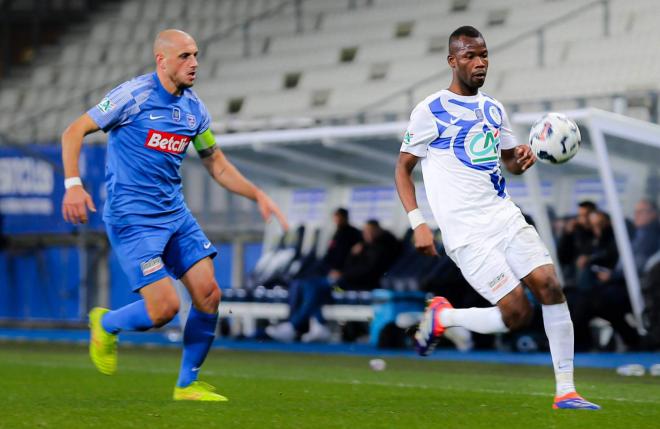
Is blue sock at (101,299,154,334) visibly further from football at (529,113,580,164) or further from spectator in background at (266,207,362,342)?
spectator in background at (266,207,362,342)

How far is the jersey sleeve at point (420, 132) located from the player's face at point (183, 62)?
128 cm

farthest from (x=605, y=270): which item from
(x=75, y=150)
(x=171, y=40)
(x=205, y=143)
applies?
(x=75, y=150)

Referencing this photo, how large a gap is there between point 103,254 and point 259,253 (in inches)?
130

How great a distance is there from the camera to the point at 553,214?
50.6 ft

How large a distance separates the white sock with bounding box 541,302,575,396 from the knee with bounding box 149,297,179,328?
6.82 feet

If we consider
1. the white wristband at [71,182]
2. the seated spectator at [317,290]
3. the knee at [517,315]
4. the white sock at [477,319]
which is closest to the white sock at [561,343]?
the knee at [517,315]

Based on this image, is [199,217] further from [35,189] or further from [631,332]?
[631,332]

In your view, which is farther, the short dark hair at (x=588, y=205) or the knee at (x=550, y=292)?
the short dark hair at (x=588, y=205)

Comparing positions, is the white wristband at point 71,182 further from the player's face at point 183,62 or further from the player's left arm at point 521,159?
the player's left arm at point 521,159

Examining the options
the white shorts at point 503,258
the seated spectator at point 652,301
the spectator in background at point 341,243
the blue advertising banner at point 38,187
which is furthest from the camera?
the blue advertising banner at point 38,187

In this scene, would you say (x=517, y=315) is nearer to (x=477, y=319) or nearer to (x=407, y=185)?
(x=477, y=319)

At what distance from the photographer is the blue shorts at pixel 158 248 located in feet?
25.0

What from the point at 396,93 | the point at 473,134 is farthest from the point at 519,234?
the point at 396,93

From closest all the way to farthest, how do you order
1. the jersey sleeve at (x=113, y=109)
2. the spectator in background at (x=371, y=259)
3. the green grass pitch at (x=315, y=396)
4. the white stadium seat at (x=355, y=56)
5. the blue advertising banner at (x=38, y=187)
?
the green grass pitch at (x=315, y=396) < the jersey sleeve at (x=113, y=109) < the spectator in background at (x=371, y=259) < the white stadium seat at (x=355, y=56) < the blue advertising banner at (x=38, y=187)
